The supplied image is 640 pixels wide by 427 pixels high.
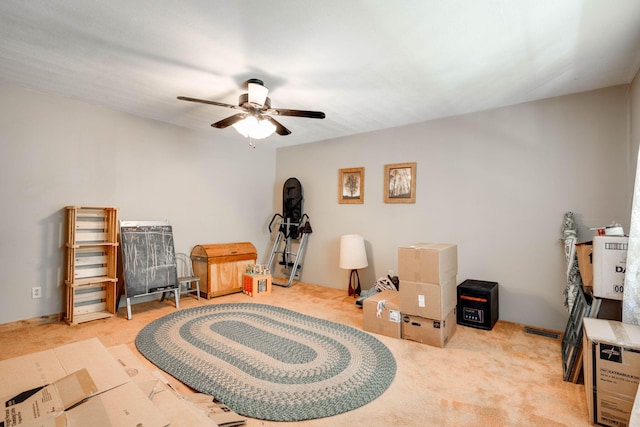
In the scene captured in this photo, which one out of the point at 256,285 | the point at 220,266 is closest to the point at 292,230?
the point at 256,285

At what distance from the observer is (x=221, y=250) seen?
4.38 m

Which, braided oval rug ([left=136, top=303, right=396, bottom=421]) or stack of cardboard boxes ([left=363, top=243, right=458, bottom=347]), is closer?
braided oval rug ([left=136, top=303, right=396, bottom=421])

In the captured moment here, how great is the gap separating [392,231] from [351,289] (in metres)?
1.00

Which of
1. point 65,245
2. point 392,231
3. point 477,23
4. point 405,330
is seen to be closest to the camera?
point 477,23

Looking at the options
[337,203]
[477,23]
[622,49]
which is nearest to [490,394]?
[477,23]

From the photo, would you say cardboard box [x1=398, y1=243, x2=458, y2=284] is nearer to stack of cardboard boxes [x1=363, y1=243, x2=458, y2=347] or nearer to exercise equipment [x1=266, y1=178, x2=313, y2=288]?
stack of cardboard boxes [x1=363, y1=243, x2=458, y2=347]

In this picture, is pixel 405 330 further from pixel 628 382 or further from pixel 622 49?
pixel 622 49

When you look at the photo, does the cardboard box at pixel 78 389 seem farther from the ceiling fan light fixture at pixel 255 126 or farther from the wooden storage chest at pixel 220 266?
the wooden storage chest at pixel 220 266

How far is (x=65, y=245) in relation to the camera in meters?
3.31

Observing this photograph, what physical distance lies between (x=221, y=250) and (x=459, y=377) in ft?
10.8

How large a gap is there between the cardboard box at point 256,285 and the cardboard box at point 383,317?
178 centimetres

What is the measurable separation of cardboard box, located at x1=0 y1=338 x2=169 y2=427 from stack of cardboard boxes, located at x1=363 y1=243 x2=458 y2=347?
230 centimetres

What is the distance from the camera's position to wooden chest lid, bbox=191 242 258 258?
4234mm

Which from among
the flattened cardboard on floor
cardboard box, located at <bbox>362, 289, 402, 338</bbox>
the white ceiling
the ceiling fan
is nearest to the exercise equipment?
the white ceiling
